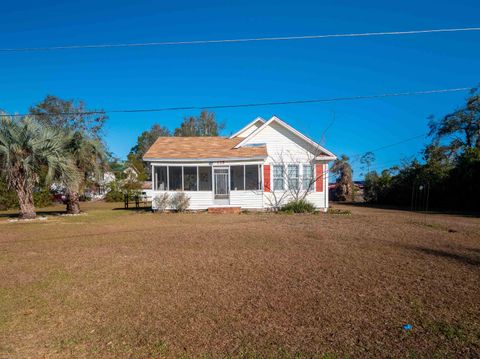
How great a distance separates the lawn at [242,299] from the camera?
11.5 ft

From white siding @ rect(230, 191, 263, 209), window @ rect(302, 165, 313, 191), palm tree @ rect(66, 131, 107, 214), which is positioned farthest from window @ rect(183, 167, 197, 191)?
window @ rect(302, 165, 313, 191)

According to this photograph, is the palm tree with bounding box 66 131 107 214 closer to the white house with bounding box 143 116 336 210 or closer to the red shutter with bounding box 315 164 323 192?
the white house with bounding box 143 116 336 210

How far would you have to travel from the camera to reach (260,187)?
1936 centimetres

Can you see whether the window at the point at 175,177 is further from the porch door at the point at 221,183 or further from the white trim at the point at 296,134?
the white trim at the point at 296,134

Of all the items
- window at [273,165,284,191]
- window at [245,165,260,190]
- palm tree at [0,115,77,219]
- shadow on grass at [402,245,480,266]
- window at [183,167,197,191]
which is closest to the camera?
shadow on grass at [402,245,480,266]

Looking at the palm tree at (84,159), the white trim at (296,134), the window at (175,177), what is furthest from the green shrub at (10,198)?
the white trim at (296,134)

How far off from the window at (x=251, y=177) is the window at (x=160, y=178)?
4.98 meters

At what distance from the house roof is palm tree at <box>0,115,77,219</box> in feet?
14.4

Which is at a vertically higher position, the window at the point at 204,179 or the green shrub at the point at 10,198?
the window at the point at 204,179

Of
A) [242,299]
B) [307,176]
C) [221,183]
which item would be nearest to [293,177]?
[307,176]

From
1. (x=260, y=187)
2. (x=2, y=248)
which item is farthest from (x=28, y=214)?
(x=260, y=187)

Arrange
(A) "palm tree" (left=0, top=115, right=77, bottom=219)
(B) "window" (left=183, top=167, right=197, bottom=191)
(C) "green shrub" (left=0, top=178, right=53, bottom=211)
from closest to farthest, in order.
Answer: (A) "palm tree" (left=0, top=115, right=77, bottom=219) < (B) "window" (left=183, top=167, right=197, bottom=191) < (C) "green shrub" (left=0, top=178, right=53, bottom=211)

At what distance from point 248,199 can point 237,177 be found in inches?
91.3

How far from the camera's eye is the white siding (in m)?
19.2
